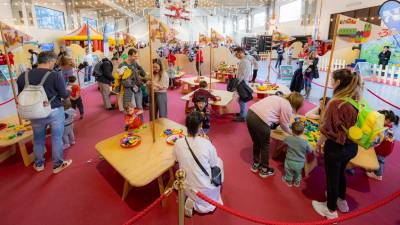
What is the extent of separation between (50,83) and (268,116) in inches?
99.8

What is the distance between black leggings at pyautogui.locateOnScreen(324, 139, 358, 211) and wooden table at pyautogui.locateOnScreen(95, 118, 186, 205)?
147 cm

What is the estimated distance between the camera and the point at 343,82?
76.0 inches

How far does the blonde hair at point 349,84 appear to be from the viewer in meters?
1.89

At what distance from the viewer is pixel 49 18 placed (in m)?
13.2

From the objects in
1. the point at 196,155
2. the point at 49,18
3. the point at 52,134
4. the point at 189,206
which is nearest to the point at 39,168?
the point at 52,134

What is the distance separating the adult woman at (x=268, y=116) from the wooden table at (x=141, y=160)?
3.46 feet

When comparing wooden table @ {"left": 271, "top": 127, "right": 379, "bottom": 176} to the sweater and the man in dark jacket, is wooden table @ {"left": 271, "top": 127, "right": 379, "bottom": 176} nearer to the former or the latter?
the sweater

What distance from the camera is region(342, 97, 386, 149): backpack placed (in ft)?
5.96

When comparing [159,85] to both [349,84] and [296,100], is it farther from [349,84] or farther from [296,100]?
[349,84]

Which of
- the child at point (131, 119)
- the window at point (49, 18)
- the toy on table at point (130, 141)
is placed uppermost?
the window at point (49, 18)

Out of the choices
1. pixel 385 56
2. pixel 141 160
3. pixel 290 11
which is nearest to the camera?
pixel 141 160

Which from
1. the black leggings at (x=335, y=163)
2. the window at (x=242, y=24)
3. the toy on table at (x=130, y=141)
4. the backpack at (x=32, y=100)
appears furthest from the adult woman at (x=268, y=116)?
the window at (x=242, y=24)

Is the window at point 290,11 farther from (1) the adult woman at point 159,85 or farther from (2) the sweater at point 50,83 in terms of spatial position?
(2) the sweater at point 50,83

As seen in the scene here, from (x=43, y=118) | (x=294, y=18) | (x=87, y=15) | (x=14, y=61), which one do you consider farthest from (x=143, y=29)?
(x=43, y=118)
